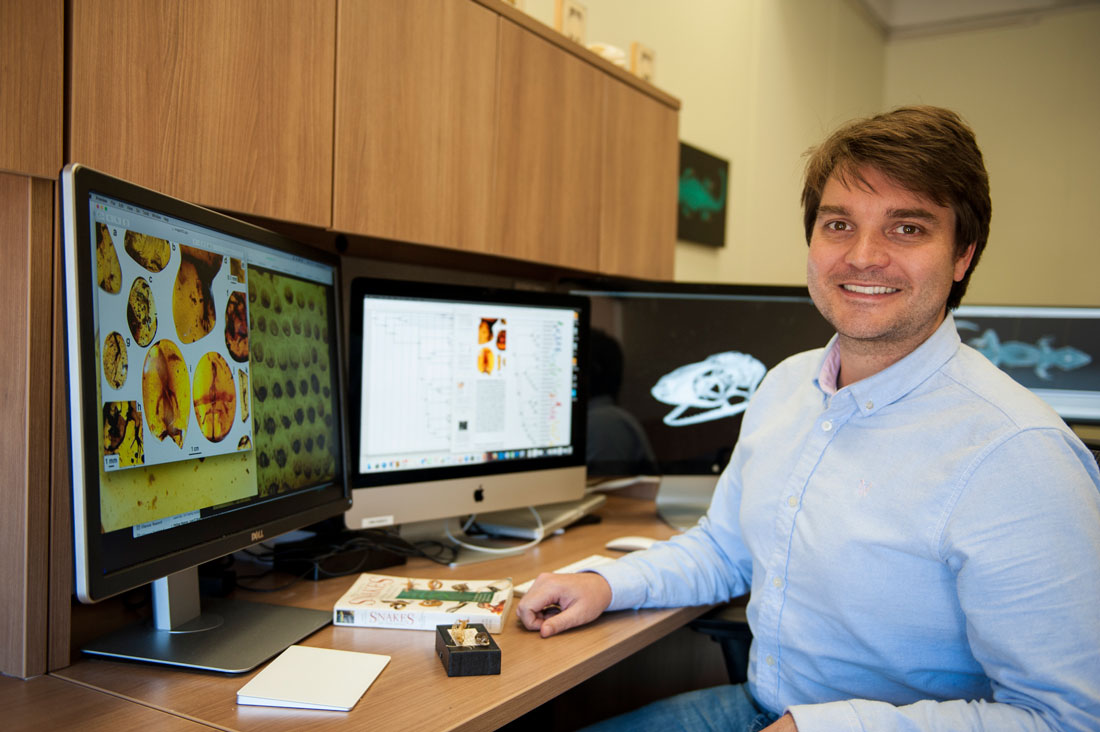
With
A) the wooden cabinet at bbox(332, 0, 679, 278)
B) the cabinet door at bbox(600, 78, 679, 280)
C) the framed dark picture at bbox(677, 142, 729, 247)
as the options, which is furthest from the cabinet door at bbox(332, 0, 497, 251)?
the framed dark picture at bbox(677, 142, 729, 247)

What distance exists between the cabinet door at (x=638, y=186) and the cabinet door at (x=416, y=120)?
1.48 feet

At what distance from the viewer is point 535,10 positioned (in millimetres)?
2338

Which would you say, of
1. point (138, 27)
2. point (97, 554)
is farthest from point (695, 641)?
point (138, 27)

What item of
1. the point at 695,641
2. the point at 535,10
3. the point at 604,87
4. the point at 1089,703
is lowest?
the point at 695,641

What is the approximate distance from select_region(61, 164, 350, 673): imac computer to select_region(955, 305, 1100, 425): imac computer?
1539 mm

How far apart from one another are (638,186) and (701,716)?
1.31 m

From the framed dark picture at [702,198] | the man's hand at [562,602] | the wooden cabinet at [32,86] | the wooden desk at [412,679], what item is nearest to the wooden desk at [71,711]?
the wooden desk at [412,679]

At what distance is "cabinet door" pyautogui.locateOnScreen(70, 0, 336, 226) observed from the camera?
0.99 meters

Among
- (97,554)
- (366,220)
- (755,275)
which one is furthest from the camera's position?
(755,275)

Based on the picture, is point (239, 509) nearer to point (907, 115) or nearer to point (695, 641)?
point (907, 115)

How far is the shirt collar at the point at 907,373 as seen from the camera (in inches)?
43.8

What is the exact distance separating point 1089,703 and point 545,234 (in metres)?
1.27

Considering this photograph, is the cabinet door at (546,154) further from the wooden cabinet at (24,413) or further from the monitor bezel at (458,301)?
the wooden cabinet at (24,413)

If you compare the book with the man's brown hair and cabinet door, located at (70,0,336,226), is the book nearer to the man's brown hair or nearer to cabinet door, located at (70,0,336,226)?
cabinet door, located at (70,0,336,226)
